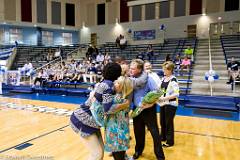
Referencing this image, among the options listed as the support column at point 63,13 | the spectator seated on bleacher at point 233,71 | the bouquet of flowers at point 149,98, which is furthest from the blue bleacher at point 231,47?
the support column at point 63,13

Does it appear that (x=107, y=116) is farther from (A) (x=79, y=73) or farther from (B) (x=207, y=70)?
(A) (x=79, y=73)

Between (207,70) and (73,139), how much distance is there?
735 cm

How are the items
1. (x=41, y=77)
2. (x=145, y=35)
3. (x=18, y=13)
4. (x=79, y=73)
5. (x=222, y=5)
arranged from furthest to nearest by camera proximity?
(x=18, y=13) < (x=145, y=35) < (x=222, y=5) < (x=41, y=77) < (x=79, y=73)

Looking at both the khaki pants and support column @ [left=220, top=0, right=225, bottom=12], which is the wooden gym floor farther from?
support column @ [left=220, top=0, right=225, bottom=12]

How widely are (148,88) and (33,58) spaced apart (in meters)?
15.7

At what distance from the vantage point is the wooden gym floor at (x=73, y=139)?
3582 mm

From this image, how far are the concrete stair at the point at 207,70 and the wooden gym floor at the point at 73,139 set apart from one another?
2905 millimetres

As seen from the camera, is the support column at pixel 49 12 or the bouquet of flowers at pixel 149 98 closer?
the bouquet of flowers at pixel 149 98

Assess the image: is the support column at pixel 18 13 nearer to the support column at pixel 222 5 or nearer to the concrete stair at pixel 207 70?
the concrete stair at pixel 207 70

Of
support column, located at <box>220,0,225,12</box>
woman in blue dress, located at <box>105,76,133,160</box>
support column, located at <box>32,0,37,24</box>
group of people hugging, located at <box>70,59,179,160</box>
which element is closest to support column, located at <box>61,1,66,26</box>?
support column, located at <box>32,0,37,24</box>

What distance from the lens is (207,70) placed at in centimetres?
1004

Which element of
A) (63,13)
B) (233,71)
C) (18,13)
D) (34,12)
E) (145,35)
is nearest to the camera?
(233,71)

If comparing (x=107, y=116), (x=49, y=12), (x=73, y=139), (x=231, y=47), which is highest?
(x=49, y=12)

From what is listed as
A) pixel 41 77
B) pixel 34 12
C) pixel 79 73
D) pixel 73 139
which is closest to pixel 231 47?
pixel 79 73
